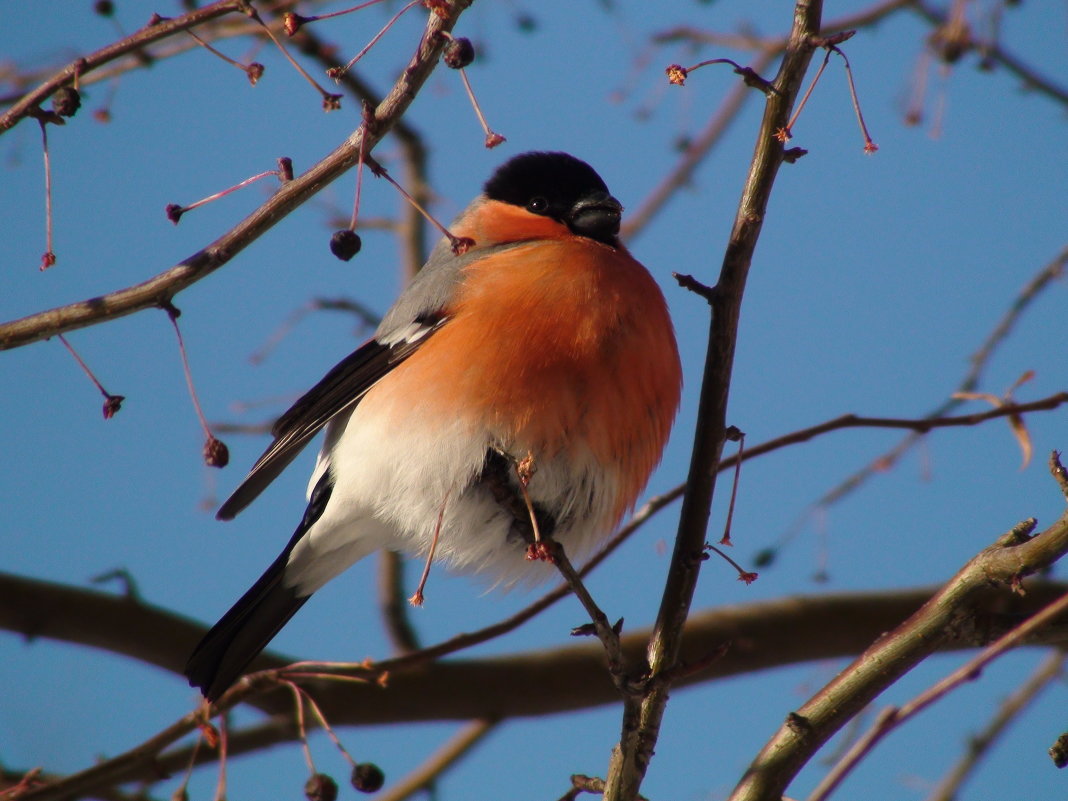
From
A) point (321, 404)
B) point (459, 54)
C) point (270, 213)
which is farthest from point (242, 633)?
point (459, 54)

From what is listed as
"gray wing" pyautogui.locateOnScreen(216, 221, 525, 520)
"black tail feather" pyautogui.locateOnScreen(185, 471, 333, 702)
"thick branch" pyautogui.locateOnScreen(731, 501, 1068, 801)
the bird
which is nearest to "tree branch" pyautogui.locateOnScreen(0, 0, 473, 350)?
the bird

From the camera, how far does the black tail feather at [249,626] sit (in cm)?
306

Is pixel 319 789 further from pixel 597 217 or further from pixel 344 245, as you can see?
pixel 597 217

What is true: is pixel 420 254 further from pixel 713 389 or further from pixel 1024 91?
pixel 713 389

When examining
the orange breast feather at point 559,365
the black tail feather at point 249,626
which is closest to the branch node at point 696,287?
the orange breast feather at point 559,365

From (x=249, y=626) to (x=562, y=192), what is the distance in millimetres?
1658

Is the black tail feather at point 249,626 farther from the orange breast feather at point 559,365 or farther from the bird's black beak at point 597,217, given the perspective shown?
the bird's black beak at point 597,217

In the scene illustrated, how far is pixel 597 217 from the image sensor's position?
3545 millimetres

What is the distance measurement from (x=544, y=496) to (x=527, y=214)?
1205 mm

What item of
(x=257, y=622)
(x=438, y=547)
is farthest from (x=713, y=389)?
(x=257, y=622)

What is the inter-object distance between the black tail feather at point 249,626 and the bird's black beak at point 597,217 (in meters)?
1.10

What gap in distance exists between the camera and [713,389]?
2076mm

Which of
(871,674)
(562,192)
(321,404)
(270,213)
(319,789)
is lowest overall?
(871,674)

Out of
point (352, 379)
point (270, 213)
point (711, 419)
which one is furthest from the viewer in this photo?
point (352, 379)
